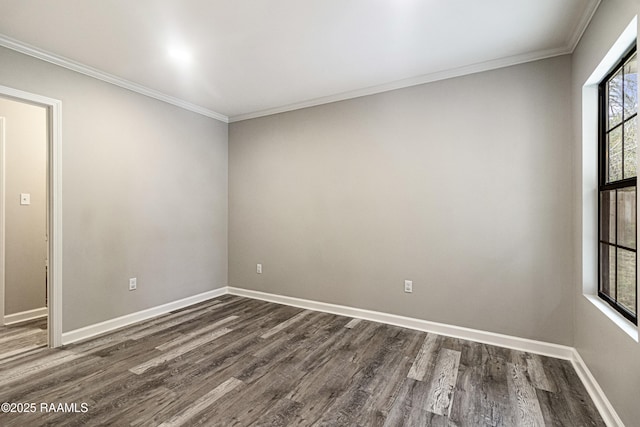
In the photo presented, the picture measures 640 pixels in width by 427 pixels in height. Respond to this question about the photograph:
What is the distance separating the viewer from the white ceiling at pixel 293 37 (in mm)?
2088

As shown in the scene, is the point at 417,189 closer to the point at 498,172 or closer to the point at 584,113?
the point at 498,172

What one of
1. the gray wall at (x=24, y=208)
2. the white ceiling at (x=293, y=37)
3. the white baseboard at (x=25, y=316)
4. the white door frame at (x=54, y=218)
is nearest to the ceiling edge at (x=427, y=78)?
the white ceiling at (x=293, y=37)

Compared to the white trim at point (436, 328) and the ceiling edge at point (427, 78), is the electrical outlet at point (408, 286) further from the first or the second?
the ceiling edge at point (427, 78)

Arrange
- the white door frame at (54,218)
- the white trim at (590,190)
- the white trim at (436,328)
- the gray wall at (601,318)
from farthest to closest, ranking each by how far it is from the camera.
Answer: the white door frame at (54,218) < the white trim at (436,328) < the white trim at (590,190) < the gray wall at (601,318)

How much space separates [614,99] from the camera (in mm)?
2043

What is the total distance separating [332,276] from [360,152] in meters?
1.53

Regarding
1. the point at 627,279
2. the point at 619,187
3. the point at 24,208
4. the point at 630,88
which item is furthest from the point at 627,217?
the point at 24,208

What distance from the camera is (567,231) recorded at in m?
2.57

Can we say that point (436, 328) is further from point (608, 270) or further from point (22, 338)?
point (22, 338)

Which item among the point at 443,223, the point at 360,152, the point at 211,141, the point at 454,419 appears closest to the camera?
the point at 454,419

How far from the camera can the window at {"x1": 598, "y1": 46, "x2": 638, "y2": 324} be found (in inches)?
69.9

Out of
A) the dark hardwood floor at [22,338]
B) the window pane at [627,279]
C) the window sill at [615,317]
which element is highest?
the window pane at [627,279]

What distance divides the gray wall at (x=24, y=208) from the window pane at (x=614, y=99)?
5.16 metres

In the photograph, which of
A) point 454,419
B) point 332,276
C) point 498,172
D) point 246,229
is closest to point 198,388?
point 454,419
